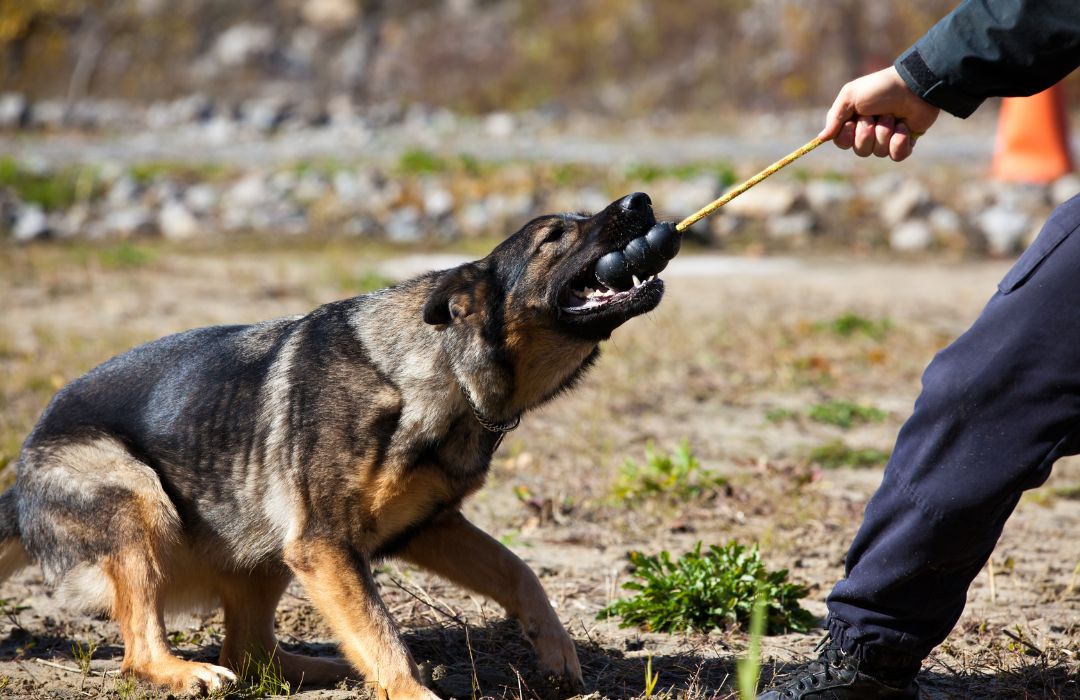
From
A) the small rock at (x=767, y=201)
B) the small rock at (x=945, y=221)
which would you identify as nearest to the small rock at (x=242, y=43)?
the small rock at (x=767, y=201)

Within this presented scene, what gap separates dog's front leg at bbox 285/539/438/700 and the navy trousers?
138cm

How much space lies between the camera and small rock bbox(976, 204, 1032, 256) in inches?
437

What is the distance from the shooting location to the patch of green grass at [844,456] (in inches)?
233

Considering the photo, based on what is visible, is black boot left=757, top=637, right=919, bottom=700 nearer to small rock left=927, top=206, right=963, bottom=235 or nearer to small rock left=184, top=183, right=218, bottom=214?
small rock left=927, top=206, right=963, bottom=235

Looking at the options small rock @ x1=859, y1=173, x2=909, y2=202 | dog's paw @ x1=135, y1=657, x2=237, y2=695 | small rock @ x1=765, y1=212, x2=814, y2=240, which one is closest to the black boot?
dog's paw @ x1=135, y1=657, x2=237, y2=695

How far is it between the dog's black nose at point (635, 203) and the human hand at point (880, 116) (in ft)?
2.13

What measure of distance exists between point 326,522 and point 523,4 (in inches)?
Answer: 912

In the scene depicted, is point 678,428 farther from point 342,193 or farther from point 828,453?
point 342,193

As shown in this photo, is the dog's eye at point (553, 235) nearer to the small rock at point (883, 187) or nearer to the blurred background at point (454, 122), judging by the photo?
the blurred background at point (454, 122)

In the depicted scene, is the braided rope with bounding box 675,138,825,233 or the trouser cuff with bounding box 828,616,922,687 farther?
the braided rope with bounding box 675,138,825,233

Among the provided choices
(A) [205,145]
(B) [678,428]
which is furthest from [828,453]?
(A) [205,145]

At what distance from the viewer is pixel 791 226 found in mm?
12031

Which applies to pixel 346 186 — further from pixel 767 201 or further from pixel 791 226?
pixel 791 226

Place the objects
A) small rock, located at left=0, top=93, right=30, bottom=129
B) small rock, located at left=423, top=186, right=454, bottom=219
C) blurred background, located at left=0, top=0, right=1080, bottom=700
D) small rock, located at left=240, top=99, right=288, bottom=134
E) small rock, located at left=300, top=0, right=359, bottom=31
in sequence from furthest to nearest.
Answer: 1. small rock, located at left=300, top=0, right=359, bottom=31
2. small rock, located at left=240, top=99, right=288, bottom=134
3. small rock, located at left=0, top=93, right=30, bottom=129
4. small rock, located at left=423, top=186, right=454, bottom=219
5. blurred background, located at left=0, top=0, right=1080, bottom=700
